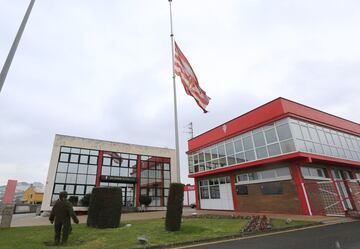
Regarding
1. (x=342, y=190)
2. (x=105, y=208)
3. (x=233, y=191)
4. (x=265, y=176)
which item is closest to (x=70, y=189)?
(x=105, y=208)

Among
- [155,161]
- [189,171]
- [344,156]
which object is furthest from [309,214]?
[155,161]

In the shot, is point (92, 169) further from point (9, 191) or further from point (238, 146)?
point (9, 191)

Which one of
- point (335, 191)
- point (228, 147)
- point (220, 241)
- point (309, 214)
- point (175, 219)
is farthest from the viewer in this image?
point (228, 147)

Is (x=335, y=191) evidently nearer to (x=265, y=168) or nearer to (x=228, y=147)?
(x=265, y=168)

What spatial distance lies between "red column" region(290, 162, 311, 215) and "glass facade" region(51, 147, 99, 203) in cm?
2144

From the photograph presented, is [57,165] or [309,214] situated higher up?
[57,165]

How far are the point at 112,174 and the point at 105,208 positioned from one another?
17.5 m

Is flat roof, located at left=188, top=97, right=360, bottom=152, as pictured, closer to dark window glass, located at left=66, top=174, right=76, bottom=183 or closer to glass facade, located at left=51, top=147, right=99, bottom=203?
glass facade, located at left=51, top=147, right=99, bottom=203

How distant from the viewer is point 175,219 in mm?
9016

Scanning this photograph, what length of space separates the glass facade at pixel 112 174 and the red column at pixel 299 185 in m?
18.6

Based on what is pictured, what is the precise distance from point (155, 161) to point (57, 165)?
1232cm

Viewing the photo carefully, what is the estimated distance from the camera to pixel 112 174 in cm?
2730

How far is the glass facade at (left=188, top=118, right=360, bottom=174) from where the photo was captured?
15.6 metres

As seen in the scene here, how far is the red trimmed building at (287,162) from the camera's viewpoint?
14.9 meters
